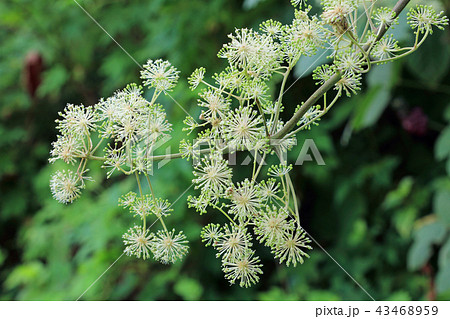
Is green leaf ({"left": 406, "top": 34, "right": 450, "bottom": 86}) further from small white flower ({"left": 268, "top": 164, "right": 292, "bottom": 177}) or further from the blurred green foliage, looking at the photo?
small white flower ({"left": 268, "top": 164, "right": 292, "bottom": 177})

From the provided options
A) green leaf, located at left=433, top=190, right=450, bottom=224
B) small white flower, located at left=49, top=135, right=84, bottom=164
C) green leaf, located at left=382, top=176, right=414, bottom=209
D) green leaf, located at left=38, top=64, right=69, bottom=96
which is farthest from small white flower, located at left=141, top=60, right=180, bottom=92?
green leaf, located at left=38, top=64, right=69, bottom=96

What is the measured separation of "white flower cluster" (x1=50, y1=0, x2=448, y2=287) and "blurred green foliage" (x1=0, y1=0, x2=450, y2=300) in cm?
85

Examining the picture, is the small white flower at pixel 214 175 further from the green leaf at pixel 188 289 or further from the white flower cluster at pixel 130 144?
the green leaf at pixel 188 289

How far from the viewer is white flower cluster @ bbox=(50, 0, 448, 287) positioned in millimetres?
464

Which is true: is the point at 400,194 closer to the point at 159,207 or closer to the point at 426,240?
the point at 426,240

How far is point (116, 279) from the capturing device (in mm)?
1875

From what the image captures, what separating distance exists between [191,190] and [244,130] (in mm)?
1285

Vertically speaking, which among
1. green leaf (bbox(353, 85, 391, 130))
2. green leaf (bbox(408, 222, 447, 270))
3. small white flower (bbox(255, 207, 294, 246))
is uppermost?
green leaf (bbox(353, 85, 391, 130))

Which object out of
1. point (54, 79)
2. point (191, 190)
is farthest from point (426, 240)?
point (54, 79)

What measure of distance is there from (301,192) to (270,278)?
1.30ft

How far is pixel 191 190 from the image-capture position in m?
1.73

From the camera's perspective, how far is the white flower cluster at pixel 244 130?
1.52 feet

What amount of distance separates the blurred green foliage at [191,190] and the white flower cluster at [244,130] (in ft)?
2.80

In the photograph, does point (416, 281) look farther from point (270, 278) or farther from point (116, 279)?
point (116, 279)
